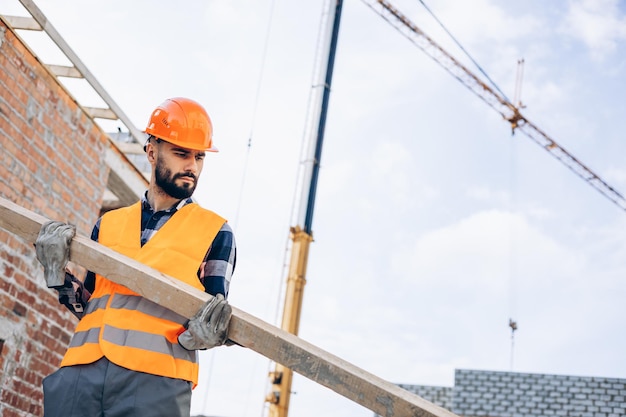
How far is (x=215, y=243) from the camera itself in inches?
107

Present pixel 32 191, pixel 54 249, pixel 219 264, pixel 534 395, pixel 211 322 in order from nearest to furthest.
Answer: pixel 211 322 < pixel 54 249 < pixel 219 264 < pixel 32 191 < pixel 534 395

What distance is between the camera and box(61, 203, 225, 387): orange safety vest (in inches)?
97.4

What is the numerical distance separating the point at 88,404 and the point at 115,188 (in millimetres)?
5102

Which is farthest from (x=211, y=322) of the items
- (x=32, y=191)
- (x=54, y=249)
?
(x=32, y=191)

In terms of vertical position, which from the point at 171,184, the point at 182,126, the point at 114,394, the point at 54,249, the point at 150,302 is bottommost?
the point at 114,394

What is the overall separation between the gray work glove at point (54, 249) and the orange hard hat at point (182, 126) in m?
0.50

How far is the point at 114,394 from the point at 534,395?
15133mm

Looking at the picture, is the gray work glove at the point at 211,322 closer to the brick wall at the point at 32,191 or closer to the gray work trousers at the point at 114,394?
the gray work trousers at the point at 114,394

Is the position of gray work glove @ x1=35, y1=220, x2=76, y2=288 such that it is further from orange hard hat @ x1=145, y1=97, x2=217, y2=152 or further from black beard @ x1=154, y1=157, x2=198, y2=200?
orange hard hat @ x1=145, y1=97, x2=217, y2=152

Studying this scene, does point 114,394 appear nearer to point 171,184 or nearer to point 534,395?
point 171,184

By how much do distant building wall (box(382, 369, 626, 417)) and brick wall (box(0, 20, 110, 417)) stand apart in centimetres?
1174

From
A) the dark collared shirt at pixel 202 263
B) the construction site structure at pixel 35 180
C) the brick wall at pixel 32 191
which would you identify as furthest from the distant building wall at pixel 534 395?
the dark collared shirt at pixel 202 263

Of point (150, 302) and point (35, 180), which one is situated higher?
point (35, 180)

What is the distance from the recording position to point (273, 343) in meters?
2.39
